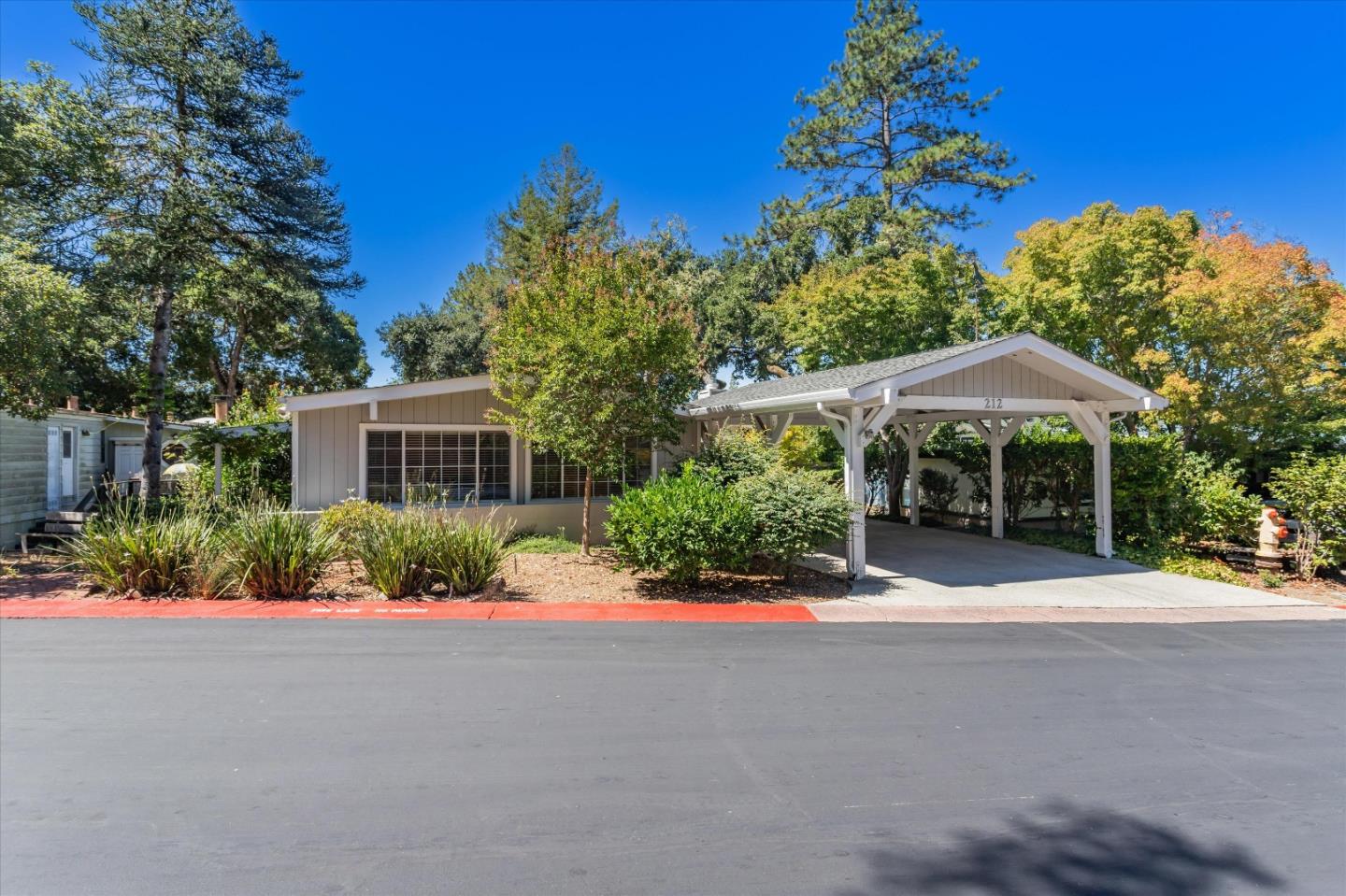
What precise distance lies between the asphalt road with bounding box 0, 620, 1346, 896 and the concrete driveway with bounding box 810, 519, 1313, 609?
2.63m

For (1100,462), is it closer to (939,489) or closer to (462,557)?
(939,489)

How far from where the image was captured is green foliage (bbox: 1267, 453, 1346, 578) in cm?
1013

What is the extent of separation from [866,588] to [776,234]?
1916cm

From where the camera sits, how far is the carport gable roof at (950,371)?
9.43 meters

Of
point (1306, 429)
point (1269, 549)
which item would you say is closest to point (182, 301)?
point (1269, 549)

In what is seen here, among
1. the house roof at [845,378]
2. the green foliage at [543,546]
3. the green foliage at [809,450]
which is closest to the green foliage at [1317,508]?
the house roof at [845,378]

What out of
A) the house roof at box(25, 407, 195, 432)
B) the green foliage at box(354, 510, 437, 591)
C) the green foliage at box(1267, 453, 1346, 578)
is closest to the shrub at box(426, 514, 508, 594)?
the green foliage at box(354, 510, 437, 591)

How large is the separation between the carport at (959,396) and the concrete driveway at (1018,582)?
0.77 metres

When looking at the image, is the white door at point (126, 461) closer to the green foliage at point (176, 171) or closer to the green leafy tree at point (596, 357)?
the green foliage at point (176, 171)

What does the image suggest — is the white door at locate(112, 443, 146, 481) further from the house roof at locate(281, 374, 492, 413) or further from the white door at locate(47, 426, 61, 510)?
the house roof at locate(281, 374, 492, 413)

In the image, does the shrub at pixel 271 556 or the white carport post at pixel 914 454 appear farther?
the white carport post at pixel 914 454

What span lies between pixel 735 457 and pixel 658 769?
685 centimetres

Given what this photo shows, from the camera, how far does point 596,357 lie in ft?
31.6

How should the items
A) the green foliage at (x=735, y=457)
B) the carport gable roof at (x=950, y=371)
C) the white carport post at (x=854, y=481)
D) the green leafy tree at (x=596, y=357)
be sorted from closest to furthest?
the carport gable roof at (x=950, y=371)
the white carport post at (x=854, y=481)
the green leafy tree at (x=596, y=357)
the green foliage at (x=735, y=457)
